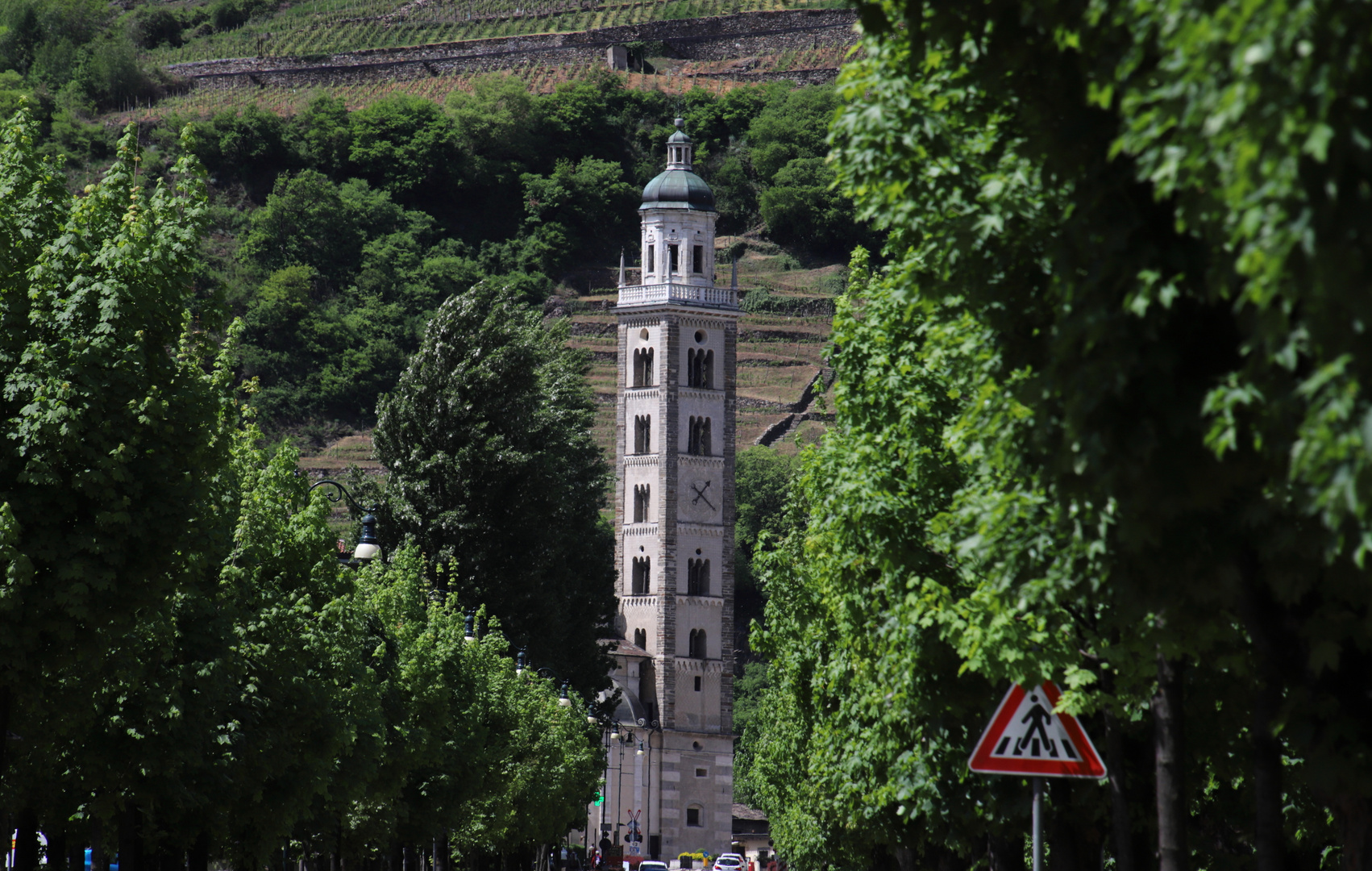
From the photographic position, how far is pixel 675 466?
115 m

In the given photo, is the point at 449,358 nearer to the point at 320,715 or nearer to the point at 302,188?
the point at 320,715

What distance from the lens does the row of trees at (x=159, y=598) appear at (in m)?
17.2

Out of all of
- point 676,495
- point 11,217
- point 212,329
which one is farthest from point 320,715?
point 676,495

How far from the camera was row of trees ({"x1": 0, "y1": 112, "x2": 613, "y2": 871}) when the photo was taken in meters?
17.2

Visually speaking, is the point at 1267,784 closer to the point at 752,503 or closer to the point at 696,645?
the point at 696,645

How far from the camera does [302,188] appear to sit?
185500 millimetres

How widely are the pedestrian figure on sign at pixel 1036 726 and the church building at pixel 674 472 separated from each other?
10068 centimetres

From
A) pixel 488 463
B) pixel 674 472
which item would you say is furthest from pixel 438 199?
pixel 488 463

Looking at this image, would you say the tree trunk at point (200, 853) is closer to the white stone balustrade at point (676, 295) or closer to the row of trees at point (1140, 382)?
the row of trees at point (1140, 382)

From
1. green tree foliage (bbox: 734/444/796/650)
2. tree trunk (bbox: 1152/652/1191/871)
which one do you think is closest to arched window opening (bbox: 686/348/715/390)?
green tree foliage (bbox: 734/444/796/650)

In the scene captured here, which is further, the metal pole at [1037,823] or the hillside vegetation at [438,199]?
the hillside vegetation at [438,199]

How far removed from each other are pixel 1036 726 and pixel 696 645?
10504cm

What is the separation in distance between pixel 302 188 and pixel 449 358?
11942 centimetres

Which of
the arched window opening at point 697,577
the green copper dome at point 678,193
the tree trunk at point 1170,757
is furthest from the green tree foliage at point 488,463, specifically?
the tree trunk at point 1170,757
